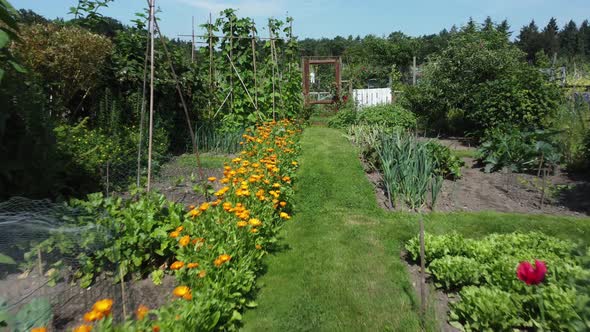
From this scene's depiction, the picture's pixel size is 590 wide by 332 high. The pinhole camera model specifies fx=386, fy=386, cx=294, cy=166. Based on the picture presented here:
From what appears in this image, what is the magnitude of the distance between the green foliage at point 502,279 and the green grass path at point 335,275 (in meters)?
0.33

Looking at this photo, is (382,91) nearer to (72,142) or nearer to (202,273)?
(72,142)

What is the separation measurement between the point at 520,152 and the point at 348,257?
4.10 meters

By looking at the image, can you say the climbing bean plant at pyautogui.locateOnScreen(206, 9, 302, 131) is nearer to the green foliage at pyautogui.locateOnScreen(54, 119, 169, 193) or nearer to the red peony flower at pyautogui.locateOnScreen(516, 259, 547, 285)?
the green foliage at pyautogui.locateOnScreen(54, 119, 169, 193)

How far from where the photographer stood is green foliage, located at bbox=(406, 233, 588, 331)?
87.2 inches

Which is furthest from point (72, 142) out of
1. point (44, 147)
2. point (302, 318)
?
point (302, 318)

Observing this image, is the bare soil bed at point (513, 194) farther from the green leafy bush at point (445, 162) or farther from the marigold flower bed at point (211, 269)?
the marigold flower bed at point (211, 269)

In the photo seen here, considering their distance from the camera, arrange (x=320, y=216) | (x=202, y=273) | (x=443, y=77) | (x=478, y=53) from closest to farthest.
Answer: (x=202, y=273) < (x=320, y=216) < (x=478, y=53) < (x=443, y=77)

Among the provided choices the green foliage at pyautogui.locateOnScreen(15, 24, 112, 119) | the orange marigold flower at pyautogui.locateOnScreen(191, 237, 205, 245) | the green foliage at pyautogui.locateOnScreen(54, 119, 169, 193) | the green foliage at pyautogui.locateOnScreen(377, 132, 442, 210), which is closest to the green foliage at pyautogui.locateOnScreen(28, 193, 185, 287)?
the orange marigold flower at pyautogui.locateOnScreen(191, 237, 205, 245)

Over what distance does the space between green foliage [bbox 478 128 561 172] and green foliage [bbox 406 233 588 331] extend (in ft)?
10.5

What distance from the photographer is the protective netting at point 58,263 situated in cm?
246

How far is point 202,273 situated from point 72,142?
3.59 meters

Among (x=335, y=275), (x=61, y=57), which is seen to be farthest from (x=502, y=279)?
(x=61, y=57)

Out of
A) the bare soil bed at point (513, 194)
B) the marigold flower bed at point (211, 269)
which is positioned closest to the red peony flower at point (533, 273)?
the marigold flower bed at point (211, 269)

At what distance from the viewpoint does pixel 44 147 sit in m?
3.74
